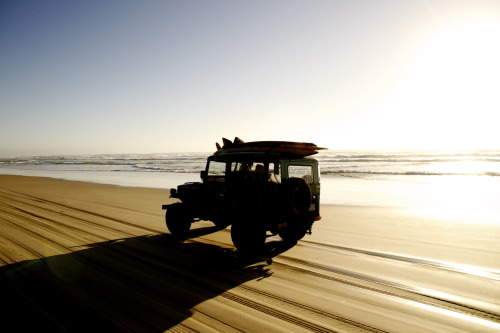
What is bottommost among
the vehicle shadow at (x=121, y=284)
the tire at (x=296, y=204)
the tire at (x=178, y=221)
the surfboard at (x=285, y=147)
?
the vehicle shadow at (x=121, y=284)

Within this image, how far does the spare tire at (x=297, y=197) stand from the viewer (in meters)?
5.79

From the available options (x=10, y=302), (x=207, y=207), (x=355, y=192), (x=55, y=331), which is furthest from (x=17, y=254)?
(x=355, y=192)

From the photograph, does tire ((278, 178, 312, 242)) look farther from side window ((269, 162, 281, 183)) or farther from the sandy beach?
the sandy beach

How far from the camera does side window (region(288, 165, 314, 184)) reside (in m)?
6.37

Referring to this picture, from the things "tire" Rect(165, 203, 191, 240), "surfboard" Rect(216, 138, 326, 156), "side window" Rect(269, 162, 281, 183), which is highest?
"surfboard" Rect(216, 138, 326, 156)

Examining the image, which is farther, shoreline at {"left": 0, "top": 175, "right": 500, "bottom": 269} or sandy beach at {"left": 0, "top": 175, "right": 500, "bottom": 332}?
shoreline at {"left": 0, "top": 175, "right": 500, "bottom": 269}

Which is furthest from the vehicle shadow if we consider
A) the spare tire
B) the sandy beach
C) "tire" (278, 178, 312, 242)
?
the spare tire

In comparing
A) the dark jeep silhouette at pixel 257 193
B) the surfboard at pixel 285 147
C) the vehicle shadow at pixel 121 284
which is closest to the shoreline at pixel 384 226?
the dark jeep silhouette at pixel 257 193

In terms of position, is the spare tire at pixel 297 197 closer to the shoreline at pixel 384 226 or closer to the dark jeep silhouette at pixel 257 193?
the dark jeep silhouette at pixel 257 193

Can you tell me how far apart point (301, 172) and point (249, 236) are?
201cm

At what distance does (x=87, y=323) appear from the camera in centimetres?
347

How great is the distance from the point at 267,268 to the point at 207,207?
2.07m

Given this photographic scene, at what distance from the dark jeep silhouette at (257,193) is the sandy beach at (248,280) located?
649 mm

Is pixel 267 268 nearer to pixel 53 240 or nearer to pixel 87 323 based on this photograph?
pixel 87 323
